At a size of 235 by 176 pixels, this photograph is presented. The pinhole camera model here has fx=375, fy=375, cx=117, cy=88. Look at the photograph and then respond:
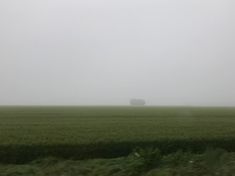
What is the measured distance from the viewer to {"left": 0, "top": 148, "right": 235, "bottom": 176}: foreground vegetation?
1207 centimetres

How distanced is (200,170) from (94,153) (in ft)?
18.7

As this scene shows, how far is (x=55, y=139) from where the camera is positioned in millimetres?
18094

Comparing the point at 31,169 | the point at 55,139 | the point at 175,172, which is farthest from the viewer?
the point at 55,139

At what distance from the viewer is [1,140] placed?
17.3 meters

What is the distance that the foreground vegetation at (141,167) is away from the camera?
12.1 meters

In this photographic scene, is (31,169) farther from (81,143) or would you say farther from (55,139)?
(55,139)

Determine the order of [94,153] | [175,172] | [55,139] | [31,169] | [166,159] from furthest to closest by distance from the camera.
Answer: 1. [55,139]
2. [94,153]
3. [166,159]
4. [31,169]
5. [175,172]

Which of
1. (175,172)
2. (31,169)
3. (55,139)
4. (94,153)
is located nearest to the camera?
(175,172)

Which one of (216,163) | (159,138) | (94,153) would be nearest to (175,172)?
(216,163)

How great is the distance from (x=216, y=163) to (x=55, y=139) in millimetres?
8291

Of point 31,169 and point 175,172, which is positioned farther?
point 31,169

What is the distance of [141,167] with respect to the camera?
40.8 feet

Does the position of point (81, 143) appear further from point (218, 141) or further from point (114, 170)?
point (218, 141)

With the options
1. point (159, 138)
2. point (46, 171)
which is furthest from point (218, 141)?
point (46, 171)
